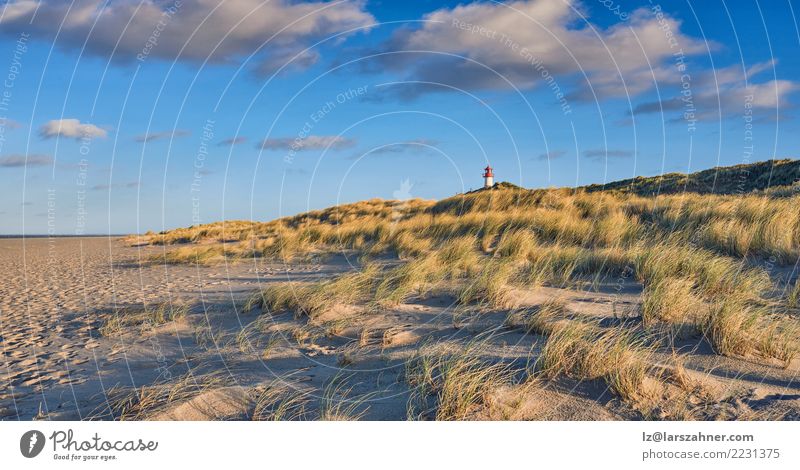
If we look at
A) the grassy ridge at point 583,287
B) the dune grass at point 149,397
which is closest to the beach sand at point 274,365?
the dune grass at point 149,397

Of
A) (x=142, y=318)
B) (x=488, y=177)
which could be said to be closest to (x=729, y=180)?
(x=488, y=177)

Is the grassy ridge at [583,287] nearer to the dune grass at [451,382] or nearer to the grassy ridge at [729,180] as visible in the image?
the dune grass at [451,382]

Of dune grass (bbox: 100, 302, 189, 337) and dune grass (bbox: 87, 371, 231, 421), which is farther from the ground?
dune grass (bbox: 100, 302, 189, 337)

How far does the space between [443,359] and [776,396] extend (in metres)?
2.21

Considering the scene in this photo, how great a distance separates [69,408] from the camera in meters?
3.85

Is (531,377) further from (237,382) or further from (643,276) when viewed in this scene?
(643,276)
